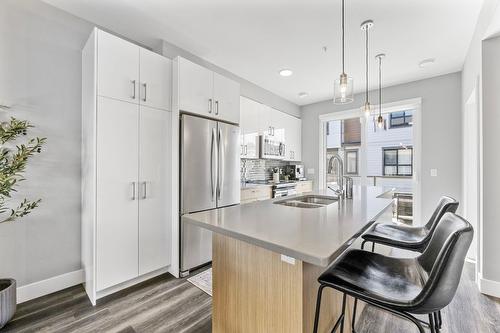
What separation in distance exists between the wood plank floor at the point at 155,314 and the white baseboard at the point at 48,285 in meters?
0.06

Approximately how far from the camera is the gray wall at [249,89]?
117 inches

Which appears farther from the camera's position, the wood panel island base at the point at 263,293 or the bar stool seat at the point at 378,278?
the wood panel island base at the point at 263,293

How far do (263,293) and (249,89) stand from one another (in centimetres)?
370

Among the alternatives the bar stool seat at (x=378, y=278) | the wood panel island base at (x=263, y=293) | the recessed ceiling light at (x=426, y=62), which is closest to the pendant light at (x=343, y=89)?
the bar stool seat at (x=378, y=278)

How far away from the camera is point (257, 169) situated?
476 cm

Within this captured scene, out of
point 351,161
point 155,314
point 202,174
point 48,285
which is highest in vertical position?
point 351,161

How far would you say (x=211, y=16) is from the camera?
7.98 feet

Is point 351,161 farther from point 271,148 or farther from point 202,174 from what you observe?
point 202,174

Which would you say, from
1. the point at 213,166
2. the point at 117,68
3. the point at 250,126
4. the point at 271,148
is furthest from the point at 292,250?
the point at 271,148

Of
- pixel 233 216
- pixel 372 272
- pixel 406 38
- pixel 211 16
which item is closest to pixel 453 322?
pixel 372 272

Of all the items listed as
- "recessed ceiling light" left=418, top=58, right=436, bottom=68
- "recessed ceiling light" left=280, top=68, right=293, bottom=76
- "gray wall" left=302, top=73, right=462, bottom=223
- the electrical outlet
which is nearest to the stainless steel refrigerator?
"recessed ceiling light" left=280, top=68, right=293, bottom=76

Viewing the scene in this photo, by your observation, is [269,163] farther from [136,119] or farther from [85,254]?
[85,254]

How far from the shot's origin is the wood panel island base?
115 centimetres

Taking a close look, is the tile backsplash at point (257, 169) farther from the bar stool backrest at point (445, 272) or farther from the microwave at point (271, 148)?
the bar stool backrest at point (445, 272)
